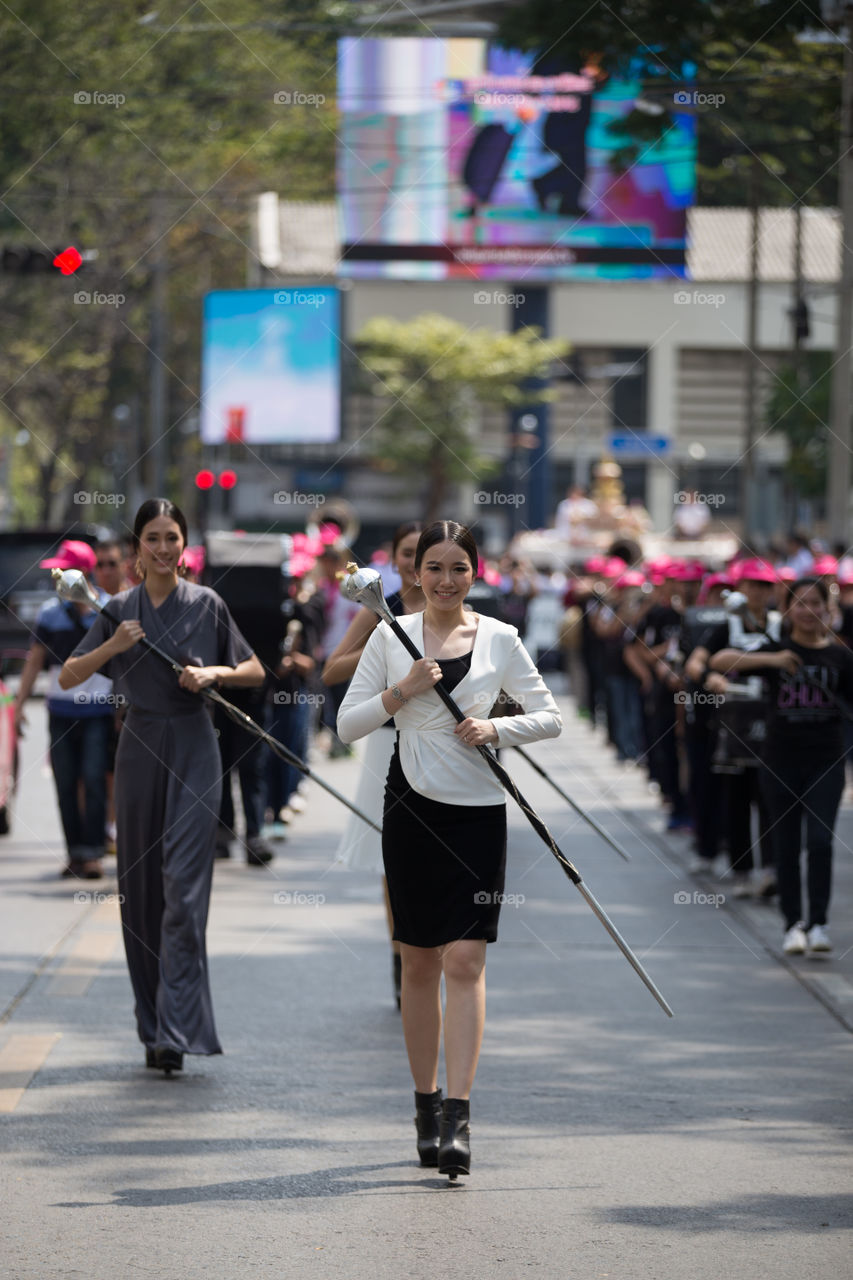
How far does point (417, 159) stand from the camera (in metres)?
36.9

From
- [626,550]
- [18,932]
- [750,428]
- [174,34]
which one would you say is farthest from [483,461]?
[18,932]

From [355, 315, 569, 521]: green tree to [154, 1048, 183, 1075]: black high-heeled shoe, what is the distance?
162 feet

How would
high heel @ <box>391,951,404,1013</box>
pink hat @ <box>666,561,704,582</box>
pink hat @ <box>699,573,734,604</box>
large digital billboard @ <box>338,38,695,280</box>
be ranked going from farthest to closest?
large digital billboard @ <box>338,38,695,280</box> < pink hat @ <box>666,561,704,582</box> < pink hat @ <box>699,573,734,604</box> < high heel @ <box>391,951,404,1013</box>

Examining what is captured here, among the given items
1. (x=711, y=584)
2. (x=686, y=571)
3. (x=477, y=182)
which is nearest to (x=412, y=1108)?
(x=711, y=584)

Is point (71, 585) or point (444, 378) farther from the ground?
point (444, 378)

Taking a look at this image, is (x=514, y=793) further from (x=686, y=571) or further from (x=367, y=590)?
(x=686, y=571)

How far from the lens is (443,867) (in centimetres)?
569

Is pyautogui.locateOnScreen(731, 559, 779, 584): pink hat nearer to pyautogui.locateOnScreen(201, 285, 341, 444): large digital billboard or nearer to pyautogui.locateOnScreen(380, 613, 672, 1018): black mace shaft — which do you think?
pyautogui.locateOnScreen(380, 613, 672, 1018): black mace shaft

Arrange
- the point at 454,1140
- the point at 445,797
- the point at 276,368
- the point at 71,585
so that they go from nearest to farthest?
the point at 454,1140 → the point at 445,797 → the point at 71,585 → the point at 276,368

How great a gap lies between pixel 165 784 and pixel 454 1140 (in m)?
1.88

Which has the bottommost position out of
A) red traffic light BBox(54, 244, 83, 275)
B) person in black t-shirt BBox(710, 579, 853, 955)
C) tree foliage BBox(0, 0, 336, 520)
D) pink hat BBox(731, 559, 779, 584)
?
person in black t-shirt BBox(710, 579, 853, 955)

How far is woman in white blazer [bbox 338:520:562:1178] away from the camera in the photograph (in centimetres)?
Result: 566

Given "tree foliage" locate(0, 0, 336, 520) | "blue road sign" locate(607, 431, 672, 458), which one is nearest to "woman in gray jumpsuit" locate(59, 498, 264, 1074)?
"tree foliage" locate(0, 0, 336, 520)

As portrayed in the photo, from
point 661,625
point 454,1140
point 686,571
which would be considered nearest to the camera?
point 454,1140
